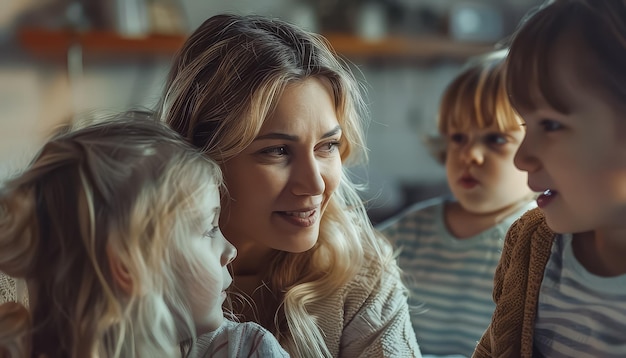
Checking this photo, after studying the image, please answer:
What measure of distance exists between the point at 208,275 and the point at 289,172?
24 centimetres

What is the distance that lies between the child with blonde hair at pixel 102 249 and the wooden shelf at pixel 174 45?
2.03 meters

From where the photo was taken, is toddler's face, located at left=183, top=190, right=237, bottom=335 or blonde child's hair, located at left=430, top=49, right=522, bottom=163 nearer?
toddler's face, located at left=183, top=190, right=237, bottom=335

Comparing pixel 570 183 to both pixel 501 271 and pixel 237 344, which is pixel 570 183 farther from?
pixel 237 344

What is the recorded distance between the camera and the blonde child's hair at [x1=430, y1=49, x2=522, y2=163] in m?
1.47

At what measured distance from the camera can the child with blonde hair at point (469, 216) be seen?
1479 mm

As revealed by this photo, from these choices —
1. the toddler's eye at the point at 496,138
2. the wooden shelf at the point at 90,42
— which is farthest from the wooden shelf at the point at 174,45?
the toddler's eye at the point at 496,138

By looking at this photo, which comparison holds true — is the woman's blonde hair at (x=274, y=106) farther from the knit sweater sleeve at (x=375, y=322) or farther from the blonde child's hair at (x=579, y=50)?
the blonde child's hair at (x=579, y=50)

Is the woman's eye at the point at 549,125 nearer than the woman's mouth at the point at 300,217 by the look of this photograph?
Yes

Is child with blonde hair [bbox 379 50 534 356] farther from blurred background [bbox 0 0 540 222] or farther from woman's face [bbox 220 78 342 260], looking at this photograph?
blurred background [bbox 0 0 540 222]

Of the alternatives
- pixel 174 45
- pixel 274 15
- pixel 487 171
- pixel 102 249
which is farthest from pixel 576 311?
pixel 174 45

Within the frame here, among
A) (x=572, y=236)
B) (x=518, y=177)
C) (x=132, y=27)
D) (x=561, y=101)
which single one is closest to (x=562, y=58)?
(x=561, y=101)

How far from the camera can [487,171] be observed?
4.87ft

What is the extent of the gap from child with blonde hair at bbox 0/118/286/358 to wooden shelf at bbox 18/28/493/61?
203cm

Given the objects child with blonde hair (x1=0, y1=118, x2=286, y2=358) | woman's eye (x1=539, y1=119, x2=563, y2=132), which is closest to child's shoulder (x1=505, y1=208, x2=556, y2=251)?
woman's eye (x1=539, y1=119, x2=563, y2=132)
